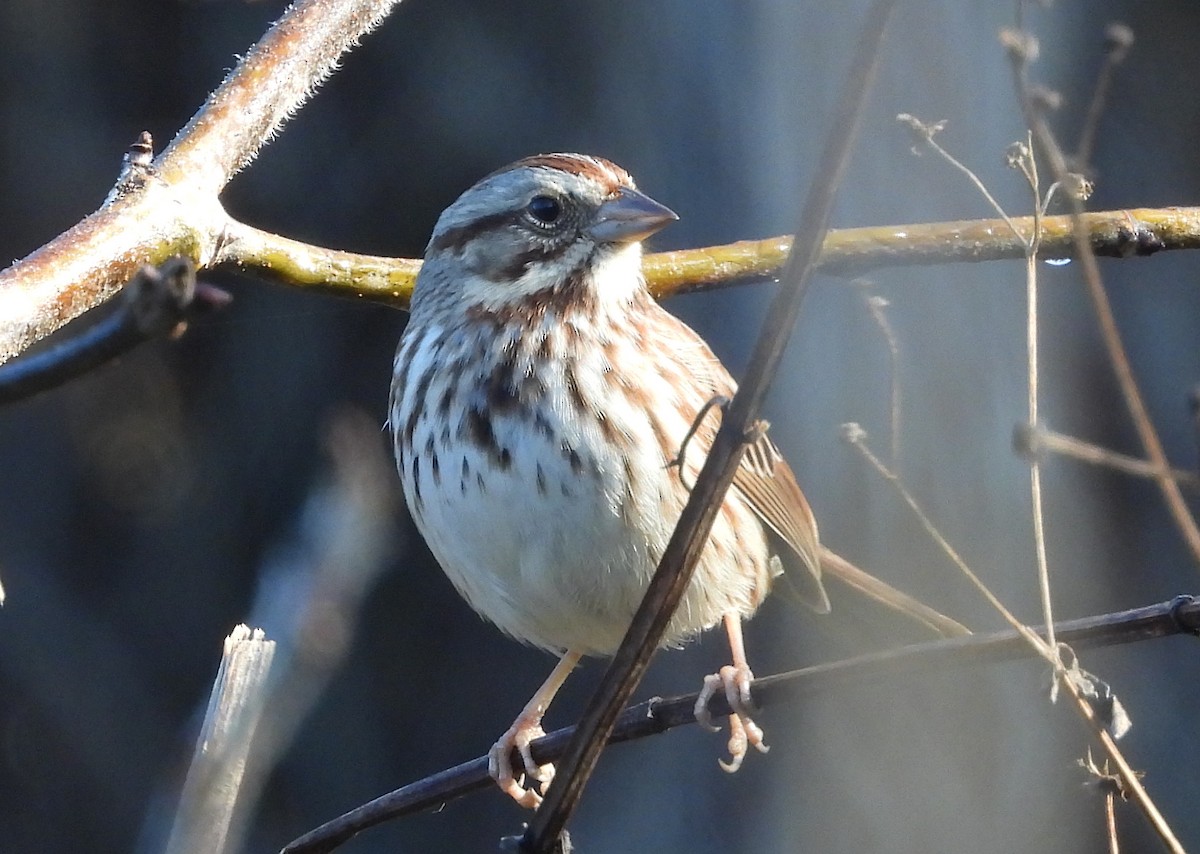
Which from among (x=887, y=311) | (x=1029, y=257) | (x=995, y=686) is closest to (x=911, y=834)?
(x=995, y=686)

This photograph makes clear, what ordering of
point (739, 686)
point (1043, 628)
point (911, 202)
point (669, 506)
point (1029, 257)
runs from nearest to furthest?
point (1043, 628), point (1029, 257), point (739, 686), point (669, 506), point (911, 202)

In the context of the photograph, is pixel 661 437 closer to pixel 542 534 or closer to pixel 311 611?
pixel 542 534

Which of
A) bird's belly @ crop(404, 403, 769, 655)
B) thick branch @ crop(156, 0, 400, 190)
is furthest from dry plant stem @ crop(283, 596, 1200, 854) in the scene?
thick branch @ crop(156, 0, 400, 190)

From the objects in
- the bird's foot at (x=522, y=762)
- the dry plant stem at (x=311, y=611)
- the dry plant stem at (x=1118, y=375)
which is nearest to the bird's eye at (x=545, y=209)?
the bird's foot at (x=522, y=762)

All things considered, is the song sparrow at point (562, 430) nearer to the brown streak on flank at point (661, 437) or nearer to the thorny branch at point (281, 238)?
the brown streak on flank at point (661, 437)

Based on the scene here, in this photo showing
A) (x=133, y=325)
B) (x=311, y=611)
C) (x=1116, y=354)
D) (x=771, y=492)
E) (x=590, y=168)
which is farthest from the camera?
(x=771, y=492)

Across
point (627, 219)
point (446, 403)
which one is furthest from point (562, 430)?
point (627, 219)

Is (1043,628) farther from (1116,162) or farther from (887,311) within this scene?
(1116,162)
